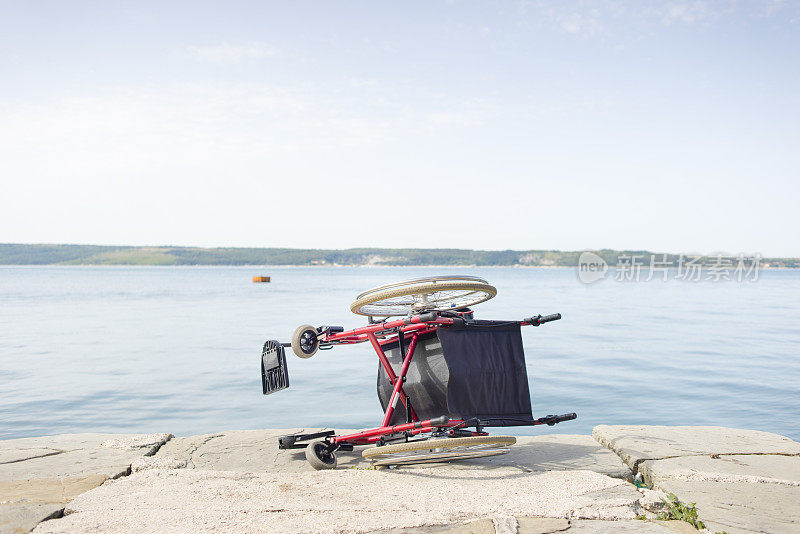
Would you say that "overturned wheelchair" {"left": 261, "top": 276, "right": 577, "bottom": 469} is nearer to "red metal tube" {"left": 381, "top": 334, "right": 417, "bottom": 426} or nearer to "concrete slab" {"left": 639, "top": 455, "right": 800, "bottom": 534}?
"red metal tube" {"left": 381, "top": 334, "right": 417, "bottom": 426}

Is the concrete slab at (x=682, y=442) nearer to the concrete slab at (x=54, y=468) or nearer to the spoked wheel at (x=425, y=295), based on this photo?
the spoked wheel at (x=425, y=295)

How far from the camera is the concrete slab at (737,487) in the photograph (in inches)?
182

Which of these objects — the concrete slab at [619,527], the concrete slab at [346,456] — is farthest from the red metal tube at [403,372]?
the concrete slab at [619,527]

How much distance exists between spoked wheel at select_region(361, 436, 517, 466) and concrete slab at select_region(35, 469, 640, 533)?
152 mm

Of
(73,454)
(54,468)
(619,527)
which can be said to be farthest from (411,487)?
(73,454)

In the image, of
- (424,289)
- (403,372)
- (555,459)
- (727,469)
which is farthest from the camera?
(555,459)

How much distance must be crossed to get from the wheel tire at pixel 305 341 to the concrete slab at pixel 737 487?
3.43 meters

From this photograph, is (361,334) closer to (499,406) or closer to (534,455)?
(499,406)

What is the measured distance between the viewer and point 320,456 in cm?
644

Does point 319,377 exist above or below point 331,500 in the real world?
below

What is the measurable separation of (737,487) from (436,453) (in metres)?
2.49

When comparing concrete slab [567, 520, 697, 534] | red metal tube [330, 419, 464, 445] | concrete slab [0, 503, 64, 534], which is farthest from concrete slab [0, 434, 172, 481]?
concrete slab [567, 520, 697, 534]

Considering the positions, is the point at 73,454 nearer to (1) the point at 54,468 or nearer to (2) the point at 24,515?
(1) the point at 54,468

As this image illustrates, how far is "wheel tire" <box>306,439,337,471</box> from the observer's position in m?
6.35
